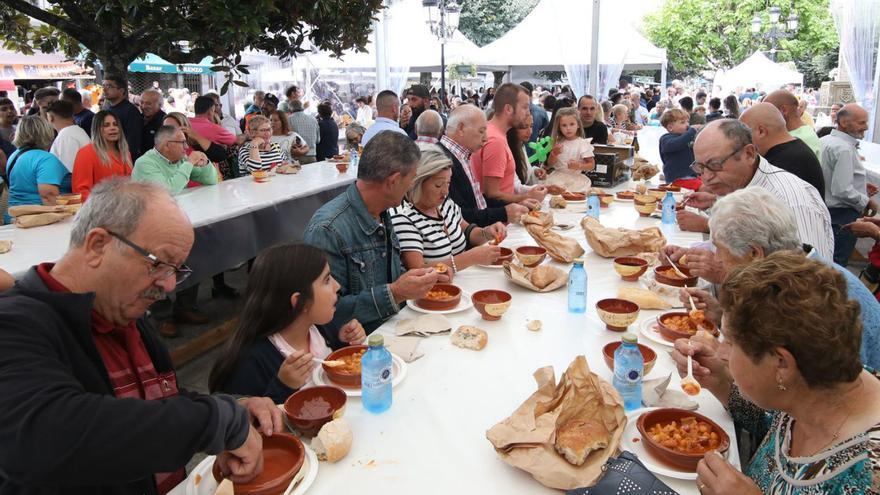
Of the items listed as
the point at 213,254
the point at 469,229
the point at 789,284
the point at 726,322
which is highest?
the point at 789,284

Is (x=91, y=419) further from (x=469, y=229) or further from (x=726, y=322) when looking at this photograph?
(x=469, y=229)

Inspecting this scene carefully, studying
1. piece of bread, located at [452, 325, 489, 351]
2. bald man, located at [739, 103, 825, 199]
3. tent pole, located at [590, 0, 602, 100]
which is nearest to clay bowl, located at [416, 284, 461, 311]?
piece of bread, located at [452, 325, 489, 351]

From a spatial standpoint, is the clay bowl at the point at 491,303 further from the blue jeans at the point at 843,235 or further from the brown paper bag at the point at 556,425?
the blue jeans at the point at 843,235

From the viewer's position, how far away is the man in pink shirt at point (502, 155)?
15.8ft

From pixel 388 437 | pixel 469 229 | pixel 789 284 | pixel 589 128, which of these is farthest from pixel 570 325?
pixel 589 128

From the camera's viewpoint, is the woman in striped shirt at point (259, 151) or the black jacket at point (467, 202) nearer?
the black jacket at point (467, 202)

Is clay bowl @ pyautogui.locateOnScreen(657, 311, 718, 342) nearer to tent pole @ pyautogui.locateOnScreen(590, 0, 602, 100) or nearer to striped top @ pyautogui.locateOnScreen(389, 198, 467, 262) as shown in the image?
striped top @ pyautogui.locateOnScreen(389, 198, 467, 262)

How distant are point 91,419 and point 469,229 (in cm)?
316

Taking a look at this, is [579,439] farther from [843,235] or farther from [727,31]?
[727,31]

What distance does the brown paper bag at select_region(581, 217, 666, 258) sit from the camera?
3.64 metres

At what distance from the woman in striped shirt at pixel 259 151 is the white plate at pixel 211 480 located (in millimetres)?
6074

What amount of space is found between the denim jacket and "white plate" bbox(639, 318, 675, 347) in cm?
110

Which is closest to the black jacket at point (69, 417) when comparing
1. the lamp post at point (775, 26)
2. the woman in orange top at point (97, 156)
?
the woman in orange top at point (97, 156)

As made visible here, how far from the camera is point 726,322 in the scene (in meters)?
1.42
